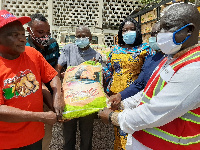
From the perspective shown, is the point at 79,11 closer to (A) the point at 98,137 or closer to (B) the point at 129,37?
(A) the point at 98,137

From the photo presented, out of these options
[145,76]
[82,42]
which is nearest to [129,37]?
[145,76]

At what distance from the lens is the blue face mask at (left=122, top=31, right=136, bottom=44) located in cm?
229

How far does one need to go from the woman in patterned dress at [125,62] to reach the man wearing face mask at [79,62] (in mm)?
328

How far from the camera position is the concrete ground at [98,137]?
9.55ft

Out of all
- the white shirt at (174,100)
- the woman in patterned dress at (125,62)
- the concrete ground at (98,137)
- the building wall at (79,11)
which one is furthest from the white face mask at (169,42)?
the building wall at (79,11)

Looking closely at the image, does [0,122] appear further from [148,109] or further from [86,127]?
[86,127]

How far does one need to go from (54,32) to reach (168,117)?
589 inches

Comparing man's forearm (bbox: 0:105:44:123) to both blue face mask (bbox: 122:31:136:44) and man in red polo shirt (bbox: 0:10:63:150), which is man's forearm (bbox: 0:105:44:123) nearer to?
man in red polo shirt (bbox: 0:10:63:150)

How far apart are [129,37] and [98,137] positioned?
156cm

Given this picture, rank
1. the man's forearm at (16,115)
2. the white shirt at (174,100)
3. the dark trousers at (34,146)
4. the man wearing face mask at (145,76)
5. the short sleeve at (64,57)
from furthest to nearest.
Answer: the short sleeve at (64,57)
the man wearing face mask at (145,76)
the dark trousers at (34,146)
the man's forearm at (16,115)
the white shirt at (174,100)

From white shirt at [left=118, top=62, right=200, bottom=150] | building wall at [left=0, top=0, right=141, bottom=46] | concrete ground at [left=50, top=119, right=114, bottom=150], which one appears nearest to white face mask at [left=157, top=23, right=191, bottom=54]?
white shirt at [left=118, top=62, right=200, bottom=150]

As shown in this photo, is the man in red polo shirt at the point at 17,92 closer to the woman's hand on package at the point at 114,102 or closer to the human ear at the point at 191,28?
the woman's hand on package at the point at 114,102

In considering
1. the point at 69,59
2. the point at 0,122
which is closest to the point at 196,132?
the point at 0,122

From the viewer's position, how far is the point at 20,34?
4.62 feet
